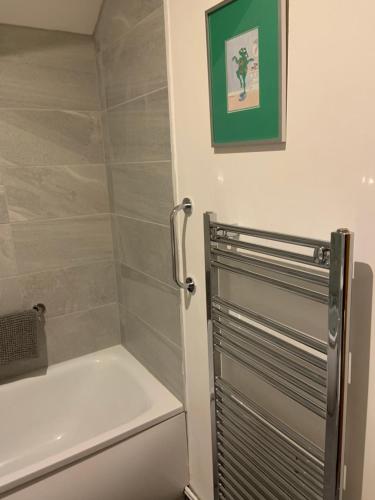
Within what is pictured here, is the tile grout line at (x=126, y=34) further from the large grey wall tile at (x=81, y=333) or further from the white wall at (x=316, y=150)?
the large grey wall tile at (x=81, y=333)

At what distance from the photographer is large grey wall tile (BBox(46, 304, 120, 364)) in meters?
2.13

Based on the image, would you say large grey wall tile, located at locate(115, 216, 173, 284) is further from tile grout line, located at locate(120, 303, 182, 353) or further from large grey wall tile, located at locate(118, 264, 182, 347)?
tile grout line, located at locate(120, 303, 182, 353)

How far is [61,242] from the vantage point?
6.79ft

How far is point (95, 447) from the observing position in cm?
150

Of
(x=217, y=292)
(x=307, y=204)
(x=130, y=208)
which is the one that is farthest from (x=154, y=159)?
(x=307, y=204)

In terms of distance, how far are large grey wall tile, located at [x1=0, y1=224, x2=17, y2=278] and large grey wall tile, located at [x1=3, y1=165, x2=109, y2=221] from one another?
0.08 metres

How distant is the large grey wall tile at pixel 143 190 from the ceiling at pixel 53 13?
71 cm

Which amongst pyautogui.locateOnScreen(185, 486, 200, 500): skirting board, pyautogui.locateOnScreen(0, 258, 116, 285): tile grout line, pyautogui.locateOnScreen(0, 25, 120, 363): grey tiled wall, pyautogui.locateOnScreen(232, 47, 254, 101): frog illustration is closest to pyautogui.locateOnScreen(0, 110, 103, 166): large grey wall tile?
pyautogui.locateOnScreen(0, 25, 120, 363): grey tiled wall

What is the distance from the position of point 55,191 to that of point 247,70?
129 cm

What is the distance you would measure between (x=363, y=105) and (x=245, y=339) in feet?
2.40

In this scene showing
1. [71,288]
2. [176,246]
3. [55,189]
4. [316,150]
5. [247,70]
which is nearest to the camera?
[316,150]

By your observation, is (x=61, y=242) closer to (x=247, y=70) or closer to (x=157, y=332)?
(x=157, y=332)

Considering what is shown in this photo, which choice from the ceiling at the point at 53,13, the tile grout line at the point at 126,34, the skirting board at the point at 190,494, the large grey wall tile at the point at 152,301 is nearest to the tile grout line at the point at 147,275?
the large grey wall tile at the point at 152,301

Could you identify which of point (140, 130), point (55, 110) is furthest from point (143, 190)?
point (55, 110)
